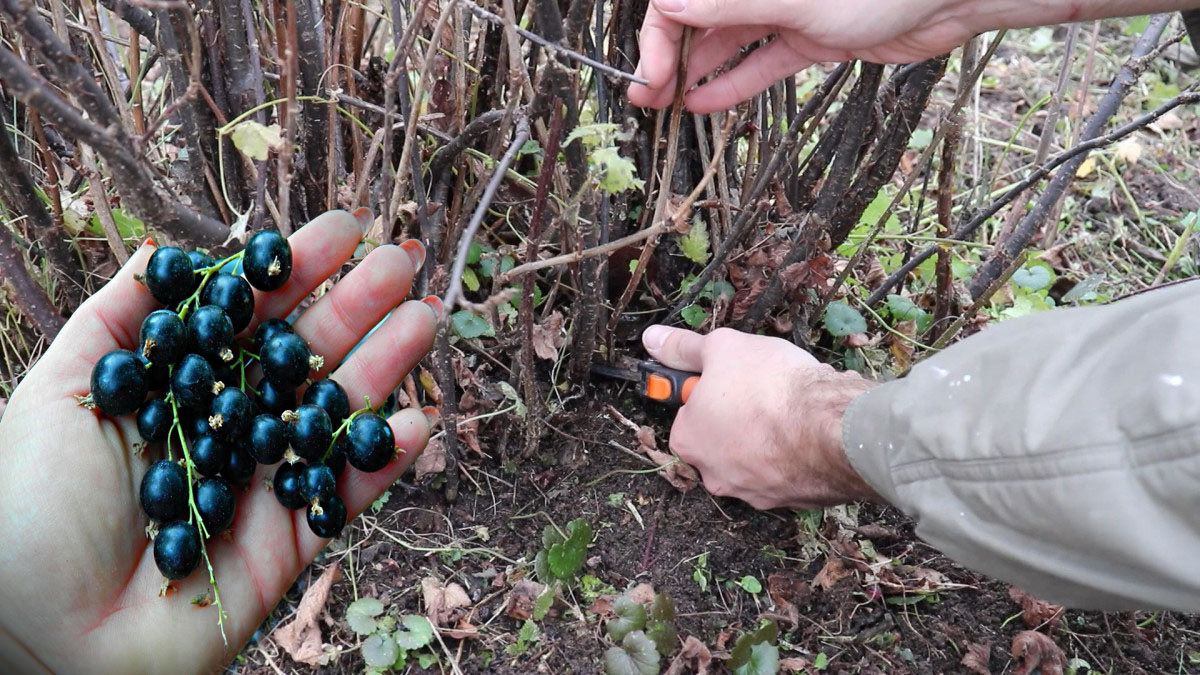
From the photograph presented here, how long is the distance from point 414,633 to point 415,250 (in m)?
0.68

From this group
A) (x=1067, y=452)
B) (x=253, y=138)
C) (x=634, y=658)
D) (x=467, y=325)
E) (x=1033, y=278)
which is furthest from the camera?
(x=1033, y=278)

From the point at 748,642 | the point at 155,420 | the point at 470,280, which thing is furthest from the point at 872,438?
the point at 155,420

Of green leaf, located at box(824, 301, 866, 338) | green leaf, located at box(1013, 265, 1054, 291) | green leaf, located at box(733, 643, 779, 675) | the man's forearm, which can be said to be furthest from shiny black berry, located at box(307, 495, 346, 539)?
green leaf, located at box(1013, 265, 1054, 291)

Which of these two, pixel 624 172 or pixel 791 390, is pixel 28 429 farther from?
pixel 791 390

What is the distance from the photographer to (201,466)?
1.36 meters

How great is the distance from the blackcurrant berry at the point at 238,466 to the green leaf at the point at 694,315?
2.87 feet

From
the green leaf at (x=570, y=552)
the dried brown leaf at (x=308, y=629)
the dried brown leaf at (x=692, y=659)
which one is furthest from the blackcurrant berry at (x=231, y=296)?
the dried brown leaf at (x=692, y=659)

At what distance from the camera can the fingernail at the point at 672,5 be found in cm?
125

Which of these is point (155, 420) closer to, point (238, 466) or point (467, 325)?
point (238, 466)

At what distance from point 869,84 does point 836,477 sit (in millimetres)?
721

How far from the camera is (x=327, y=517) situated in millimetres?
1369

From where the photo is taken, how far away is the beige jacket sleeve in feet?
3.17

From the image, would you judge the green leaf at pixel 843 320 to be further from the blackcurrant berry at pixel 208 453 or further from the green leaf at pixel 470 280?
the blackcurrant berry at pixel 208 453

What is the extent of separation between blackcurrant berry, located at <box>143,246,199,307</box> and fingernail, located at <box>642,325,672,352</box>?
33.3 inches
